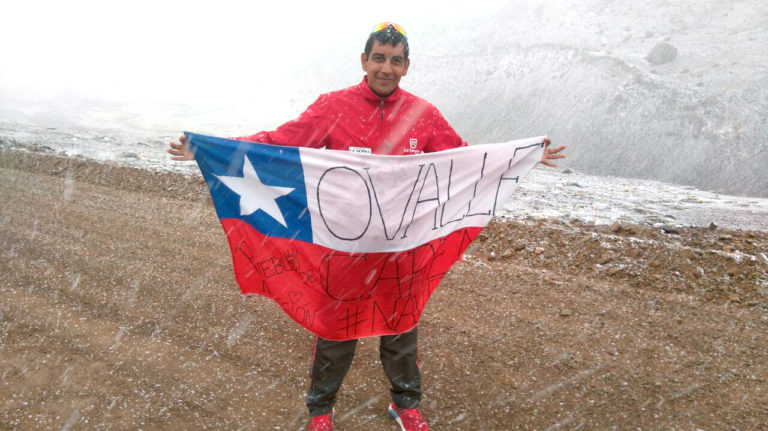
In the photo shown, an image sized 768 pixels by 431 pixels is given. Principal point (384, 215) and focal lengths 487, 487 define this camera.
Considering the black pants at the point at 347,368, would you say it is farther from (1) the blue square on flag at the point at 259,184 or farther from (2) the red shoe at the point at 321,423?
(1) the blue square on flag at the point at 259,184

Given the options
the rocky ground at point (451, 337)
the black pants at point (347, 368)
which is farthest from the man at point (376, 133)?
the rocky ground at point (451, 337)

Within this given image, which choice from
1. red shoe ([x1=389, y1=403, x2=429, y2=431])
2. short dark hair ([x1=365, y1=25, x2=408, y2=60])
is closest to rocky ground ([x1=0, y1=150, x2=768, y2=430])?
red shoe ([x1=389, y1=403, x2=429, y2=431])

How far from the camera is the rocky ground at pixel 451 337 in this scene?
303 centimetres

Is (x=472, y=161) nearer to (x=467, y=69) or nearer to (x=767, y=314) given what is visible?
(x=767, y=314)

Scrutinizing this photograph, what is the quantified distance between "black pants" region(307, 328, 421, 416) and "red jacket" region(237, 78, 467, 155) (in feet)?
3.53

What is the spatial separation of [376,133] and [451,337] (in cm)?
199

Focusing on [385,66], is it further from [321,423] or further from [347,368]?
[321,423]

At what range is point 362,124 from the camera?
8.61 feet

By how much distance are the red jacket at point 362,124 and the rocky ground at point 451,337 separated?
5.42 ft

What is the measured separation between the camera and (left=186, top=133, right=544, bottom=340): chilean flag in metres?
2.60

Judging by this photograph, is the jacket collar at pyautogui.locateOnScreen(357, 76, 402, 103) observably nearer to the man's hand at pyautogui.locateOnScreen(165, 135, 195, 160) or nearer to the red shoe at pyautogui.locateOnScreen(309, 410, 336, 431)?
the man's hand at pyautogui.locateOnScreen(165, 135, 195, 160)

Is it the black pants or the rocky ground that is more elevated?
the black pants

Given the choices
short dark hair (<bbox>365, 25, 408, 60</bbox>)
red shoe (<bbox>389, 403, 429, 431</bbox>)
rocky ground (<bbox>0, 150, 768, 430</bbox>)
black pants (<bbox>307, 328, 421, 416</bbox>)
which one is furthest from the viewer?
rocky ground (<bbox>0, 150, 768, 430</bbox>)

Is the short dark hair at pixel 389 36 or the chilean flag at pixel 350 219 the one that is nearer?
the short dark hair at pixel 389 36
